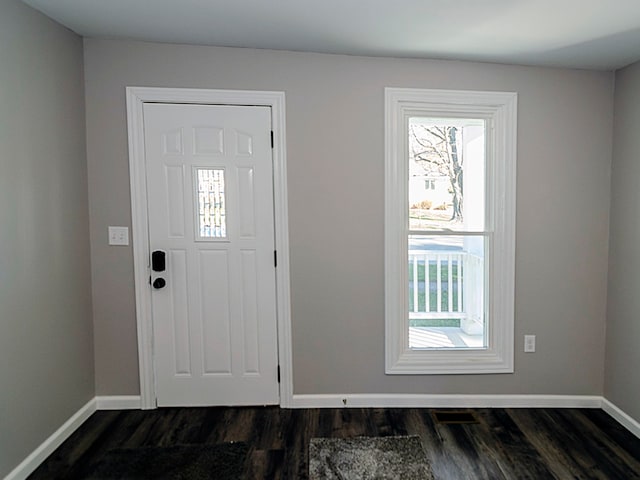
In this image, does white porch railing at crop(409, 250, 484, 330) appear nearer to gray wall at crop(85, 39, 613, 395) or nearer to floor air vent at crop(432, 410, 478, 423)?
gray wall at crop(85, 39, 613, 395)

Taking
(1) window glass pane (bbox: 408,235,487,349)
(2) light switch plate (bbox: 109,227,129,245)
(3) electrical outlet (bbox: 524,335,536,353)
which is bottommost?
(3) electrical outlet (bbox: 524,335,536,353)

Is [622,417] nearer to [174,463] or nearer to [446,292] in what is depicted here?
[446,292]

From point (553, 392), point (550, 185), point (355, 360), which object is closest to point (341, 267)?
point (355, 360)

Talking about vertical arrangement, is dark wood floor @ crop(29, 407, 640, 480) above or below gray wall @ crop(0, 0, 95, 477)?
below

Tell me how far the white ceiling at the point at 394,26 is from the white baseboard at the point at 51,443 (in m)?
2.42

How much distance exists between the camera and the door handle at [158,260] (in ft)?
8.05

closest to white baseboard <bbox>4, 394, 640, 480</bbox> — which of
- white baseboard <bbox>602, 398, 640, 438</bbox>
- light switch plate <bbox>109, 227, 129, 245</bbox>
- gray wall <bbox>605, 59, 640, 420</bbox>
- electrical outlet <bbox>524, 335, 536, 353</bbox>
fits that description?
white baseboard <bbox>602, 398, 640, 438</bbox>

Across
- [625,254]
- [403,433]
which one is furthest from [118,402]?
[625,254]

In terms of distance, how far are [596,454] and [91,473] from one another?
2869 mm

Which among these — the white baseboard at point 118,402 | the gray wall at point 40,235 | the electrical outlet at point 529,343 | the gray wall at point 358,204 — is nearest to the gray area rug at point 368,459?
the gray wall at point 358,204

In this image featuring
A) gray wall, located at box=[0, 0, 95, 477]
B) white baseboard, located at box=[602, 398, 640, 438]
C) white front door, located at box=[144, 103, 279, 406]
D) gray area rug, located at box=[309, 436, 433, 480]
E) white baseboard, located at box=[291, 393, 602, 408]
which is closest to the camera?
gray wall, located at box=[0, 0, 95, 477]

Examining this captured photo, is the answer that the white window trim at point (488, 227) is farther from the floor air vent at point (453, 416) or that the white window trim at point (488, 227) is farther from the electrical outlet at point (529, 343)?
the floor air vent at point (453, 416)

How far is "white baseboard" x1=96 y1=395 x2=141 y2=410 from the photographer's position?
99.0 inches

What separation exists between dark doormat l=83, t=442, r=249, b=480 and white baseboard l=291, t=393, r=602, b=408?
60cm
